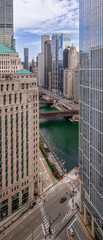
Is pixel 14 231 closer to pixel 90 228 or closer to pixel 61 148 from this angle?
pixel 90 228

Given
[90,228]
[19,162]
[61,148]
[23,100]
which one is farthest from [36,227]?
[61,148]

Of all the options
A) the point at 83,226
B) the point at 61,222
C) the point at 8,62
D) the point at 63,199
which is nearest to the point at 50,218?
the point at 61,222

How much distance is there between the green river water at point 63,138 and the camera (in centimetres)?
10812

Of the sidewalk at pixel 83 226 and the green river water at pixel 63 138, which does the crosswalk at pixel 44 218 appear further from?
the green river water at pixel 63 138

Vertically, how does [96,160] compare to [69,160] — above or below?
above

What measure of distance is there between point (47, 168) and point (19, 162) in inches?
1160

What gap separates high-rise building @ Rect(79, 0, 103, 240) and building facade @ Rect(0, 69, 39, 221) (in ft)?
54.0

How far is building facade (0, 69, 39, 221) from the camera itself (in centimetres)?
5822

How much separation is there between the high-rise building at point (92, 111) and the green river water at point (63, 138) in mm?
41223

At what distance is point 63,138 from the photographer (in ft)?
468

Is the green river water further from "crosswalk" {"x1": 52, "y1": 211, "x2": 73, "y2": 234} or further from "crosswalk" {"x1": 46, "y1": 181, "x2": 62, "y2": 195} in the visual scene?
"crosswalk" {"x1": 52, "y1": 211, "x2": 73, "y2": 234}

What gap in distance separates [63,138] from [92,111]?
93.8m

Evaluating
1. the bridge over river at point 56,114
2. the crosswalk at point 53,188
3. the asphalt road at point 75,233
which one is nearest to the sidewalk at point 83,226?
the asphalt road at point 75,233

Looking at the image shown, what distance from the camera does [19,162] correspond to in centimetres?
6297
